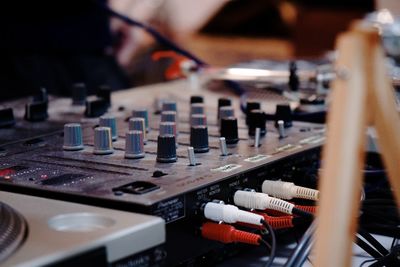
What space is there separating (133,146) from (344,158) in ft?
1.16

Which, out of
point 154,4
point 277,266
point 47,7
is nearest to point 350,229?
point 277,266

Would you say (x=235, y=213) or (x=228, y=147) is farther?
(x=228, y=147)

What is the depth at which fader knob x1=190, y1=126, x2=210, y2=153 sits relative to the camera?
0.87 meters

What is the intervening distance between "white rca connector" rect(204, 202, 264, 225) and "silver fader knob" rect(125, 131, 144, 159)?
0.46 ft

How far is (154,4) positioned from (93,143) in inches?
74.9

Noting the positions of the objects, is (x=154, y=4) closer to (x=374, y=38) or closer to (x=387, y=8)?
(x=387, y=8)

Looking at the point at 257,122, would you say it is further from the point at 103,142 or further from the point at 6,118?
the point at 6,118

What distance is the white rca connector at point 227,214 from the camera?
0.72 metres

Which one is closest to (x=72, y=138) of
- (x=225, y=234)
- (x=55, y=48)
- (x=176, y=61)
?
(x=225, y=234)

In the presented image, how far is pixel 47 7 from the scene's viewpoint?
163 cm

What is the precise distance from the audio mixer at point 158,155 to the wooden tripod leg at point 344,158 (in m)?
0.18

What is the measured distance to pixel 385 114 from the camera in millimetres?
578

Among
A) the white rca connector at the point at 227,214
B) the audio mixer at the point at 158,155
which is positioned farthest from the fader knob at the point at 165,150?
the white rca connector at the point at 227,214

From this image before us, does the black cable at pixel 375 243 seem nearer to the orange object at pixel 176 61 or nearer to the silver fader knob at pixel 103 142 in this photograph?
Result: the silver fader knob at pixel 103 142
